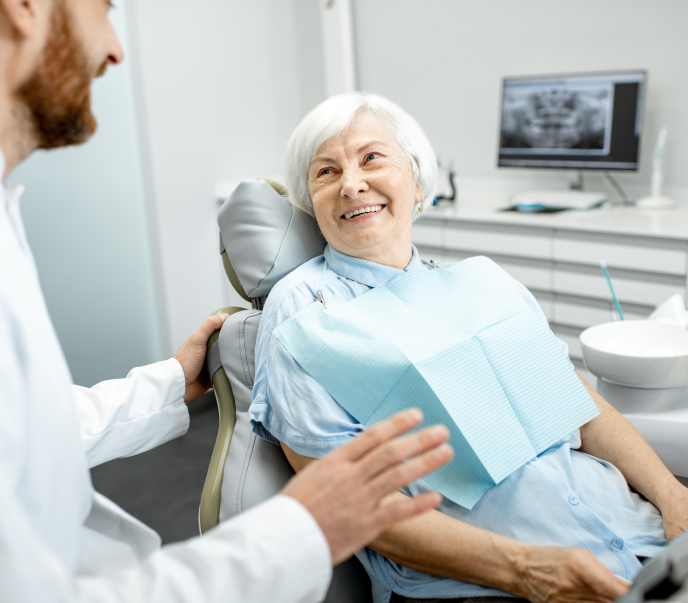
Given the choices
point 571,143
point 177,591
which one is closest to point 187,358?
point 177,591

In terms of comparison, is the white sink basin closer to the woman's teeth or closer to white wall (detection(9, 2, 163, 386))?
the woman's teeth

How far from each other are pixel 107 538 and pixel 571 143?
2806 millimetres

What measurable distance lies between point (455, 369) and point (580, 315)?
186 cm

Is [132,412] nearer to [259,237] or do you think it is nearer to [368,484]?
[259,237]

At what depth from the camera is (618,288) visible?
2674 mm

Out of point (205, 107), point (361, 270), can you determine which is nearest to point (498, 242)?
point (205, 107)

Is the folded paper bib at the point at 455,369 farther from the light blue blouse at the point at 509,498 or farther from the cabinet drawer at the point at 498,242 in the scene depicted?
the cabinet drawer at the point at 498,242

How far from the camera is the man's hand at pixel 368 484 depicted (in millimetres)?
683

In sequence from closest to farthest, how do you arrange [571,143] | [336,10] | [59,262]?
[59,262], [571,143], [336,10]

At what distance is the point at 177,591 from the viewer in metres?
0.64

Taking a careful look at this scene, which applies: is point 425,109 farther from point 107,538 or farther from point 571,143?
point 107,538

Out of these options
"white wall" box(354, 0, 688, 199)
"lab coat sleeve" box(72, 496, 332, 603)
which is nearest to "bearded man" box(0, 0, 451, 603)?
"lab coat sleeve" box(72, 496, 332, 603)

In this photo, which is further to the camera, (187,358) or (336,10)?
(336,10)

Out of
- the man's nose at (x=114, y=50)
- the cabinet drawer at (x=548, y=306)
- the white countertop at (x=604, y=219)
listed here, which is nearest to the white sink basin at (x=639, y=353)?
the man's nose at (x=114, y=50)
